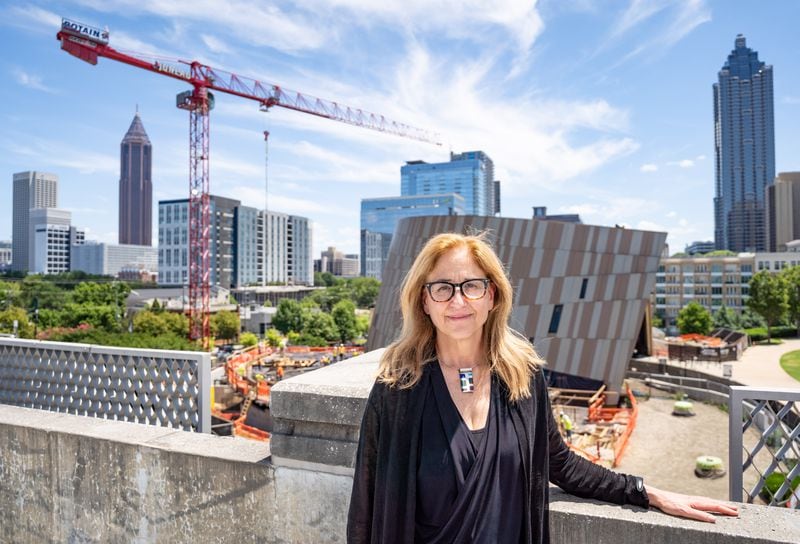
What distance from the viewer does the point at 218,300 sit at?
11062 centimetres

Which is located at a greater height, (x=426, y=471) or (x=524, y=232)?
(x=524, y=232)

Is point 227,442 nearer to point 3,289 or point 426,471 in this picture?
point 426,471

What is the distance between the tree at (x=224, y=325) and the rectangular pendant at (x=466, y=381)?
238ft

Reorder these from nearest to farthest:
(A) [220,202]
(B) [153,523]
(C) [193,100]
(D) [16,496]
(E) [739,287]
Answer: (B) [153,523] → (D) [16,496] → (C) [193,100] → (E) [739,287] → (A) [220,202]

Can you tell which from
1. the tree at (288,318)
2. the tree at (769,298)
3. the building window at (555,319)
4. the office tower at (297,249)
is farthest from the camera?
the office tower at (297,249)

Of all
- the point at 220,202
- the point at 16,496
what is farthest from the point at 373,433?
the point at 220,202

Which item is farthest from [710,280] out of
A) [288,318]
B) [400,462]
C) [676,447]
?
[400,462]

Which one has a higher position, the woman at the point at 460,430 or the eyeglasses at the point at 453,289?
the eyeglasses at the point at 453,289

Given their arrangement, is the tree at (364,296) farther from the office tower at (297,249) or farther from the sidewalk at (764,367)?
the sidewalk at (764,367)

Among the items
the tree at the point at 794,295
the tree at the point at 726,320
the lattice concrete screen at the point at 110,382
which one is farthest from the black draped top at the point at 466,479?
the tree at the point at 726,320

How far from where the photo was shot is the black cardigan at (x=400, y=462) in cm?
201

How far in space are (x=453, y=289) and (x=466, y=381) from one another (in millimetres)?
385

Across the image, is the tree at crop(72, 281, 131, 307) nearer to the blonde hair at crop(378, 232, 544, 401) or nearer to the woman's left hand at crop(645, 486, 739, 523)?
the blonde hair at crop(378, 232, 544, 401)

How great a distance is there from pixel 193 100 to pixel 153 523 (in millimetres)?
80509
